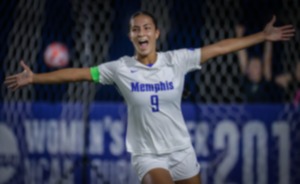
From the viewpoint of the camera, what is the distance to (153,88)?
4816 mm

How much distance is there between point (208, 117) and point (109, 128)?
0.86m

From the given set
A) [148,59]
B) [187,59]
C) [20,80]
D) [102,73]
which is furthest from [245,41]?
[20,80]

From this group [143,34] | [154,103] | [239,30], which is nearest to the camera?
[154,103]

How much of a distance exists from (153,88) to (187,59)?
1.10 ft

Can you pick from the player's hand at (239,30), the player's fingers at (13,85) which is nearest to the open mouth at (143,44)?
the player's fingers at (13,85)

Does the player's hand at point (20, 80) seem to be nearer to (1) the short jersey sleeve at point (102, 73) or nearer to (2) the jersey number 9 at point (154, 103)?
(1) the short jersey sleeve at point (102, 73)

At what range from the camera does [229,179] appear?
6.62m

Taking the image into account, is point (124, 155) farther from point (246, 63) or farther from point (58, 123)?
point (246, 63)

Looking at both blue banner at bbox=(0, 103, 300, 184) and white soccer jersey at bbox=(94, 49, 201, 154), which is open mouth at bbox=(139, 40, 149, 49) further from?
blue banner at bbox=(0, 103, 300, 184)

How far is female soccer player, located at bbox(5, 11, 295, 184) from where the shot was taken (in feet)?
15.8

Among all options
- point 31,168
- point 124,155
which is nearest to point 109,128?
point 124,155

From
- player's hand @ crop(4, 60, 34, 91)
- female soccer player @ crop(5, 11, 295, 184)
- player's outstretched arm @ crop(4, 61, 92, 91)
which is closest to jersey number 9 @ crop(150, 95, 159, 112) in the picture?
female soccer player @ crop(5, 11, 295, 184)

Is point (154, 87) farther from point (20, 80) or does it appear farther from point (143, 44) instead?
point (20, 80)

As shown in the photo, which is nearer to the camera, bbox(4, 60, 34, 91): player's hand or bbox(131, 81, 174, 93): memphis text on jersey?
bbox(131, 81, 174, 93): memphis text on jersey
